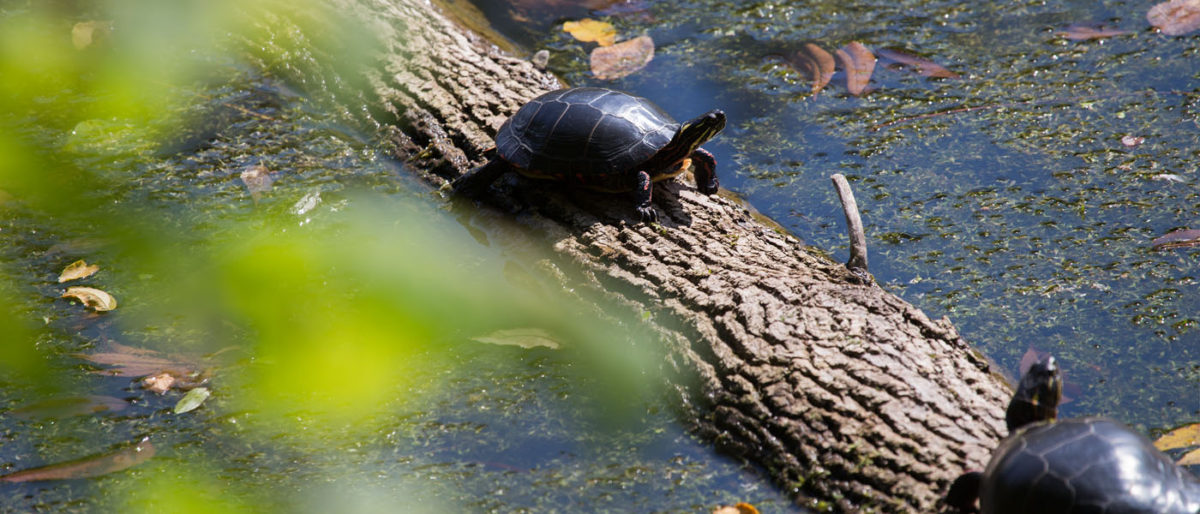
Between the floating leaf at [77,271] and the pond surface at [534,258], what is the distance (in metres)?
0.04

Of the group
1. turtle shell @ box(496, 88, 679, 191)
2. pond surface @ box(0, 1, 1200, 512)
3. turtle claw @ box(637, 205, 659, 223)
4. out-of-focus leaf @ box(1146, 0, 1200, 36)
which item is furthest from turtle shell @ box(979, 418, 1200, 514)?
out-of-focus leaf @ box(1146, 0, 1200, 36)

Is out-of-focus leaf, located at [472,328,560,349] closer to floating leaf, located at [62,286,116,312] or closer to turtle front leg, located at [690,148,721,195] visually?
turtle front leg, located at [690,148,721,195]

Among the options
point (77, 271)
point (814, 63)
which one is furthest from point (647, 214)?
point (77, 271)

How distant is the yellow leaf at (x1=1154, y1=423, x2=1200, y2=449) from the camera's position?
211 centimetres

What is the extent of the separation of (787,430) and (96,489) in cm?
170

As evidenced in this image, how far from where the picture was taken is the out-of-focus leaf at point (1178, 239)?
110 inches

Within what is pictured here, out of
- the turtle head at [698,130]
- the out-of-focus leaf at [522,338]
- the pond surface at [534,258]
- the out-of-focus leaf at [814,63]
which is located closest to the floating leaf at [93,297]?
the pond surface at [534,258]

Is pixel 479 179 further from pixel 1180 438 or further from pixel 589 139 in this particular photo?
pixel 1180 438

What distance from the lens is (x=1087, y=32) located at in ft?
13.0

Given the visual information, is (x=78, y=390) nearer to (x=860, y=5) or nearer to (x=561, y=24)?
(x=561, y=24)

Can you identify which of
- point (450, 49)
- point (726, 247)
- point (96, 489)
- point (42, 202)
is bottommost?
point (96, 489)

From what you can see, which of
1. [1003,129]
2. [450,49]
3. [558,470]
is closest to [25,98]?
[450,49]

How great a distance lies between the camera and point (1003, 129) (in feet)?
11.3

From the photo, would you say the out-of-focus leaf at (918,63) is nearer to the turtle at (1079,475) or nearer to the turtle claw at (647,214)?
the turtle claw at (647,214)
